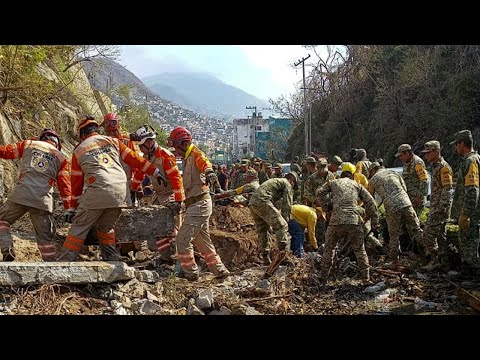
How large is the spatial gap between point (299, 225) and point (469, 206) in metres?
2.78

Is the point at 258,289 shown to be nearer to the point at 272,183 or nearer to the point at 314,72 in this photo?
the point at 272,183

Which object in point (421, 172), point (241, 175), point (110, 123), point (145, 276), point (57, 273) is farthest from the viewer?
point (241, 175)

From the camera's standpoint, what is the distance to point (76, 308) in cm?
429

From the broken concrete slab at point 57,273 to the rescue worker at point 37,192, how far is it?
934 millimetres

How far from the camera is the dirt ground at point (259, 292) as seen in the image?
435cm

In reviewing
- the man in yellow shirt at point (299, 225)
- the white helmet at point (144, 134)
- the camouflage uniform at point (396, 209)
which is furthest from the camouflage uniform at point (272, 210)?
the white helmet at point (144, 134)

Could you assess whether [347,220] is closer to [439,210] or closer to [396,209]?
[396,209]

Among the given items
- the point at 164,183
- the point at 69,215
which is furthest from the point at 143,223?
the point at 69,215

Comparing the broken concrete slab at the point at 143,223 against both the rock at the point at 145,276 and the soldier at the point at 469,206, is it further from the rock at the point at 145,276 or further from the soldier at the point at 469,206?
the soldier at the point at 469,206

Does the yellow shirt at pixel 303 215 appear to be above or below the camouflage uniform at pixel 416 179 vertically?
below

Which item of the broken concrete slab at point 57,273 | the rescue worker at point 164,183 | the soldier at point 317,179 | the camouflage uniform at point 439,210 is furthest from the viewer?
the soldier at point 317,179

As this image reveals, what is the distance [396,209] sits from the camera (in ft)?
21.2

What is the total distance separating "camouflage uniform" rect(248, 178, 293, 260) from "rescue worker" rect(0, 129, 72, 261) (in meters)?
2.90
